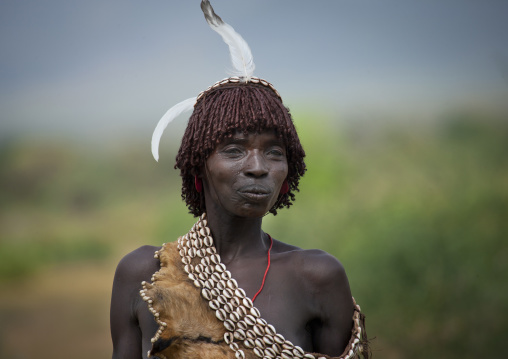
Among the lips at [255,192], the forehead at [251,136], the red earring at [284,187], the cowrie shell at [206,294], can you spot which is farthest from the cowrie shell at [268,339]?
the forehead at [251,136]

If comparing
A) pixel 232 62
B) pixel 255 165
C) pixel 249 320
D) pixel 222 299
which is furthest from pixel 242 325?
pixel 232 62

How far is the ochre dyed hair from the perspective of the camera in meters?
2.99

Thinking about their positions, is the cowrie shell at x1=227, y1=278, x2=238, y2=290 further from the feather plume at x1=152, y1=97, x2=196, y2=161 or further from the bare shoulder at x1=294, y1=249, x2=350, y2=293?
the feather plume at x1=152, y1=97, x2=196, y2=161

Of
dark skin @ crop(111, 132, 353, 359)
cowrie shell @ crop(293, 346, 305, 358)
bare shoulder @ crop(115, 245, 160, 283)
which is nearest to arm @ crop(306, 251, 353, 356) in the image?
dark skin @ crop(111, 132, 353, 359)

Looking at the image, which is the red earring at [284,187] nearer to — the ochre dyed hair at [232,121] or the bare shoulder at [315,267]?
the ochre dyed hair at [232,121]

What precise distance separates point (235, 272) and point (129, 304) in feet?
1.74

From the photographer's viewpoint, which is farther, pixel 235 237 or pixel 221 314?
pixel 235 237

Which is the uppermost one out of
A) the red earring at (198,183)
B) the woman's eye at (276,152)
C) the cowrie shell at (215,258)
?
the woman's eye at (276,152)

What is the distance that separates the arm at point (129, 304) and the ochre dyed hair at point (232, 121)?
462mm

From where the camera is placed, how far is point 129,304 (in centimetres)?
321

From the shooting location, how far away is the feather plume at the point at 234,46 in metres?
3.27

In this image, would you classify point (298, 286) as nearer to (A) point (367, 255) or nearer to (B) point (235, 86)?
(B) point (235, 86)

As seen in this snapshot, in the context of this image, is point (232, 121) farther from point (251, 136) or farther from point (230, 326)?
point (230, 326)

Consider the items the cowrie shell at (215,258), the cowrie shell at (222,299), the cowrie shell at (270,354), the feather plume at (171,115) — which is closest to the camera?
the cowrie shell at (270,354)
